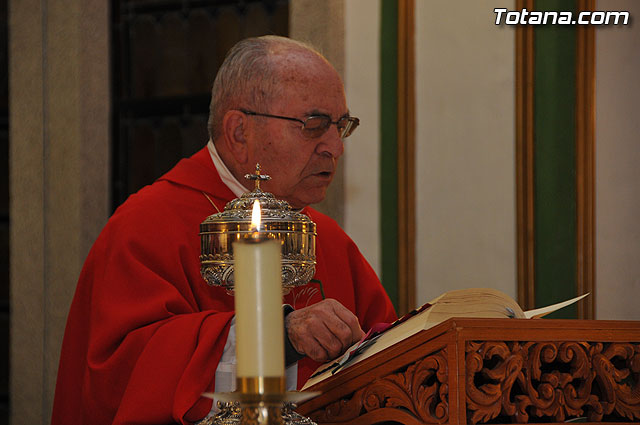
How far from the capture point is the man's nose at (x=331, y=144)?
2627 millimetres

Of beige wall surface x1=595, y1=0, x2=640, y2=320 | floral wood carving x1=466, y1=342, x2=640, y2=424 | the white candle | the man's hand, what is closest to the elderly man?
the man's hand

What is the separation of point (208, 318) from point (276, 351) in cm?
103

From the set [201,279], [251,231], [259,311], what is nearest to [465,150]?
[201,279]

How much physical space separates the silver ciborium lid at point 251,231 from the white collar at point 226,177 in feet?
2.88

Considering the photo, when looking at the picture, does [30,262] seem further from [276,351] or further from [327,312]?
[276,351]

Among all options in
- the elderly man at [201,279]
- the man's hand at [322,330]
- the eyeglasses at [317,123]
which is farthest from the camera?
the eyeglasses at [317,123]

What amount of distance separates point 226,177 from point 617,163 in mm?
1772

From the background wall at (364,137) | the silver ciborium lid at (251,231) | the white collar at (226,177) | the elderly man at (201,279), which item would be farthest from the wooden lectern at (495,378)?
the background wall at (364,137)

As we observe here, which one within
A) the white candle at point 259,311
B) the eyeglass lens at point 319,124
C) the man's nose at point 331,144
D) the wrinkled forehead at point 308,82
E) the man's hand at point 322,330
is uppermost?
the wrinkled forehead at point 308,82

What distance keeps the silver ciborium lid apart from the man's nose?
0.79 meters

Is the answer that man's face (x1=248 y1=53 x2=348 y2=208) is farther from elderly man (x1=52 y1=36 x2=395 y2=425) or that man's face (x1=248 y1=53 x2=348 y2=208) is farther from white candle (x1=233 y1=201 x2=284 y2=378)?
white candle (x1=233 y1=201 x2=284 y2=378)

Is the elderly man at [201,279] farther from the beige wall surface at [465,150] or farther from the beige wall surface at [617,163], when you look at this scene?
the beige wall surface at [617,163]

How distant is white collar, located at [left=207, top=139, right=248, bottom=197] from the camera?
2.74 meters

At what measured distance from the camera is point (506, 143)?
3920mm
